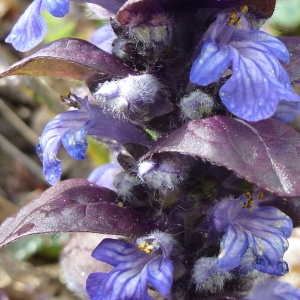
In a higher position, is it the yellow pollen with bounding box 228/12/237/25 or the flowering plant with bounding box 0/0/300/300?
the yellow pollen with bounding box 228/12/237/25

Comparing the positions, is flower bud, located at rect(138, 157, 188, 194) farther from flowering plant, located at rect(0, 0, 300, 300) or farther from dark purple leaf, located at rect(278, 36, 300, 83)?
dark purple leaf, located at rect(278, 36, 300, 83)

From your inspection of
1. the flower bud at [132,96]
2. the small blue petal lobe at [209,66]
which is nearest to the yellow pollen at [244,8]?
the small blue petal lobe at [209,66]

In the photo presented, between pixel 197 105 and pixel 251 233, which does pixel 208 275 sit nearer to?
pixel 251 233

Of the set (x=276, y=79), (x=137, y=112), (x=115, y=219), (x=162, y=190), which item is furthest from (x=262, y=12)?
(x=115, y=219)

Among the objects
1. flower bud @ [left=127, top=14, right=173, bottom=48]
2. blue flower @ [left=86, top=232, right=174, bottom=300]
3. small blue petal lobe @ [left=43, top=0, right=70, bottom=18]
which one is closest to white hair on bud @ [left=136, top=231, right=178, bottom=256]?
blue flower @ [left=86, top=232, right=174, bottom=300]

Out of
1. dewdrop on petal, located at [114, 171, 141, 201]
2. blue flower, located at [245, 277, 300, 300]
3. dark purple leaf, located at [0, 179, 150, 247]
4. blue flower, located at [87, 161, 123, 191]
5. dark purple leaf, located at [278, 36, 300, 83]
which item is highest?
dark purple leaf, located at [0, 179, 150, 247]

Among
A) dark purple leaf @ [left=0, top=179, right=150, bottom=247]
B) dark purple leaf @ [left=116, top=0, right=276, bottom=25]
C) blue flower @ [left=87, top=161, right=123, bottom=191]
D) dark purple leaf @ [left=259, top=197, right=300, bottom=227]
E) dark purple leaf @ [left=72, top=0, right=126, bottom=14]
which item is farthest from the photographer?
blue flower @ [left=87, top=161, right=123, bottom=191]

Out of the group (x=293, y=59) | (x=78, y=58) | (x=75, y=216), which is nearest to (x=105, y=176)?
(x=75, y=216)
